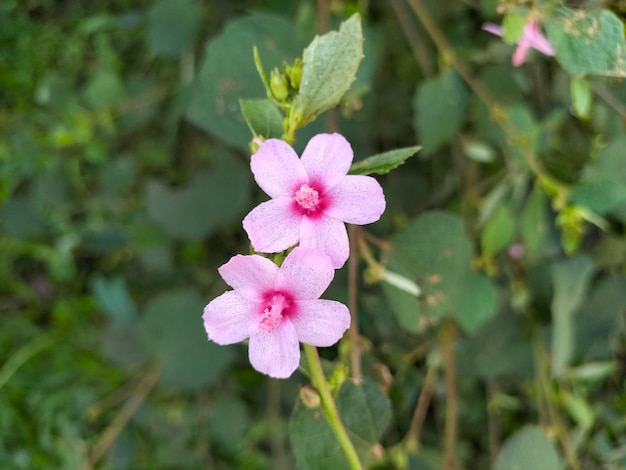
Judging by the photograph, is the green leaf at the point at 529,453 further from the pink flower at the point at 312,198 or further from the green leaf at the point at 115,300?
the green leaf at the point at 115,300

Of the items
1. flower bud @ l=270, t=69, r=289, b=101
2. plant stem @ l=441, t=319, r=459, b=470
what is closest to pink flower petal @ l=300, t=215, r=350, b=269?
flower bud @ l=270, t=69, r=289, b=101

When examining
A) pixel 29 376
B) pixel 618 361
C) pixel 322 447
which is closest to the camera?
pixel 322 447

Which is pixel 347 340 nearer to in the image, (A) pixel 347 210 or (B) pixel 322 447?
(B) pixel 322 447

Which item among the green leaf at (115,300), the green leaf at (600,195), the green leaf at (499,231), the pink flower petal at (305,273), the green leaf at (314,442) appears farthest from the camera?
the green leaf at (115,300)

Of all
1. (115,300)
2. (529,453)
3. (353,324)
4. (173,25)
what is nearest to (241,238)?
(115,300)

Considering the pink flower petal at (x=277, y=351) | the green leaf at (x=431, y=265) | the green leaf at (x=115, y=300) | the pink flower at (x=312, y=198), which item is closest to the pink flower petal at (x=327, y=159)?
the pink flower at (x=312, y=198)

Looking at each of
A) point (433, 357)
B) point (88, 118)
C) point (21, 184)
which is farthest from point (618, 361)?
point (21, 184)
